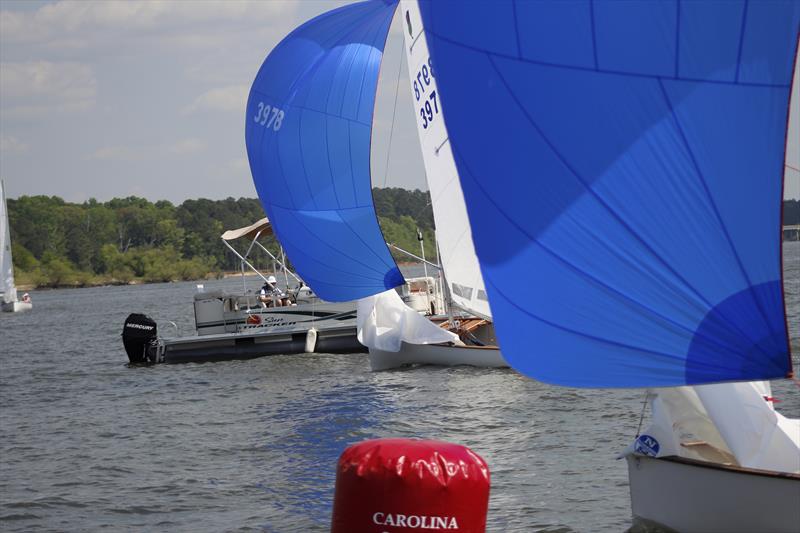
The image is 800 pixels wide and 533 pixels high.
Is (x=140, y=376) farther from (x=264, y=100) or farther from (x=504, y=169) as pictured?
(x=504, y=169)

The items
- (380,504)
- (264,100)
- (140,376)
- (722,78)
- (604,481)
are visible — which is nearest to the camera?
(380,504)

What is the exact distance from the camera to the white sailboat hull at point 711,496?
596 centimetres

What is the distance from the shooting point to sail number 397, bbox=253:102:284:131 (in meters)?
19.2

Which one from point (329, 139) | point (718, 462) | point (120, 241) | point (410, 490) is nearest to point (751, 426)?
point (718, 462)

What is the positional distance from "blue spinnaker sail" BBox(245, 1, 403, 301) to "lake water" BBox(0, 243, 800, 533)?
202 centimetres

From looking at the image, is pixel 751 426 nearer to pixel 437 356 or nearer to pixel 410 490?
pixel 410 490

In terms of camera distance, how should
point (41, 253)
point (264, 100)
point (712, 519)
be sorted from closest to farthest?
point (712, 519) < point (264, 100) < point (41, 253)

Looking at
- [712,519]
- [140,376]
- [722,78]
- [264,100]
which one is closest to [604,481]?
[712,519]

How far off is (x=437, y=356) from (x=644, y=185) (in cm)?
1269

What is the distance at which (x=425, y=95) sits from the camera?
1432cm

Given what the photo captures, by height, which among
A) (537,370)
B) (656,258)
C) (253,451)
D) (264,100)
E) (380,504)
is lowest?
(253,451)

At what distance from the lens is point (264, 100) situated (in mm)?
19438

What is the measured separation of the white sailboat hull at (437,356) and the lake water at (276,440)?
25cm

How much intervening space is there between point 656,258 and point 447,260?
29.3 ft
